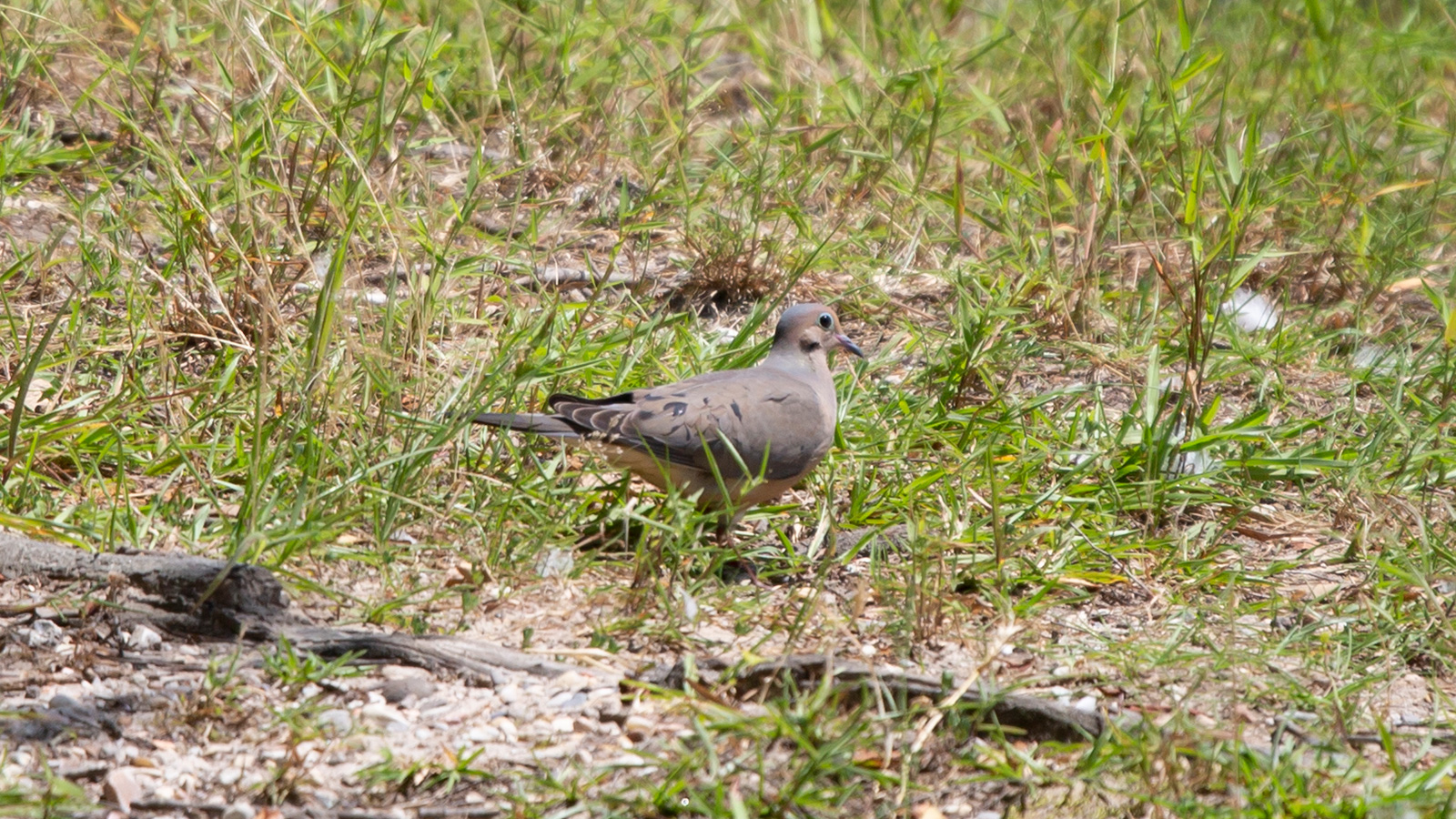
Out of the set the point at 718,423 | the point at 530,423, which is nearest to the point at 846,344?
the point at 718,423

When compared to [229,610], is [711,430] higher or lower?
higher

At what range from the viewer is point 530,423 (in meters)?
3.60

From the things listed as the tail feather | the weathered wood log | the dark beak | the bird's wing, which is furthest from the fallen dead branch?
the dark beak

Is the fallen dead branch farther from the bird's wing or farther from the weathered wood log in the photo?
the bird's wing

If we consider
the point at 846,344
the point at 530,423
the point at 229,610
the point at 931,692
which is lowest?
the point at 229,610

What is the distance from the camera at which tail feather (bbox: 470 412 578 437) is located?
3535mm

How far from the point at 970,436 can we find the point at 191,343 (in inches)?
95.0

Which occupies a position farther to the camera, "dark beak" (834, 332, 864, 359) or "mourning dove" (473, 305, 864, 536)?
"dark beak" (834, 332, 864, 359)

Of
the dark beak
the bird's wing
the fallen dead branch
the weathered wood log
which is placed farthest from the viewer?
the dark beak

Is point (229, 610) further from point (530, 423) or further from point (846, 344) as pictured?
point (846, 344)

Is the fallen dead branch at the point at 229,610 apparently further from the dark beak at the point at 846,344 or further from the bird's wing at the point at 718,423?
the dark beak at the point at 846,344

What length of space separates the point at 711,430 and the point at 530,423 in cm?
48

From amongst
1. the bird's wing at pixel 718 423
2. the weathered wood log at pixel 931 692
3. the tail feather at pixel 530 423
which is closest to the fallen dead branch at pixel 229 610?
the weathered wood log at pixel 931 692

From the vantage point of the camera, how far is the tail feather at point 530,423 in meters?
3.54
